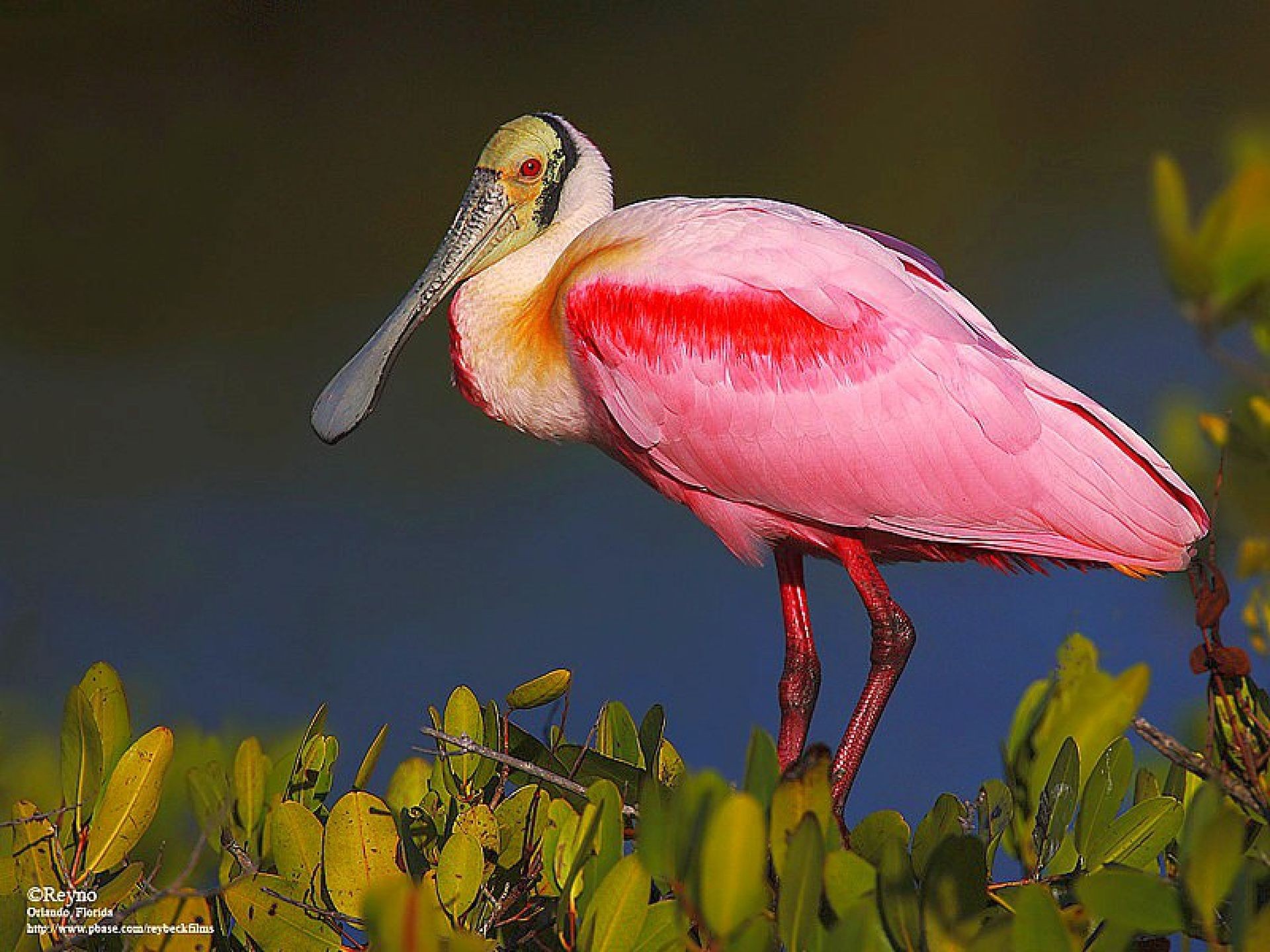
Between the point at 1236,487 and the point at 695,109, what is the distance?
7.78 ft

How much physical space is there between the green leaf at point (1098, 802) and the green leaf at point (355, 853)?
48cm

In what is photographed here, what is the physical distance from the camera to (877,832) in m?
1.05

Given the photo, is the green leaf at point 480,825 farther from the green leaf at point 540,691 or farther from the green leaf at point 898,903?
the green leaf at point 898,903

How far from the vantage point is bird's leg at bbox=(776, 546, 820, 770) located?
6.22 feet

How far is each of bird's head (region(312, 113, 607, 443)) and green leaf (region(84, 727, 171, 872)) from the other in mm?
955

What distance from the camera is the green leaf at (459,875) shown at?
1044 millimetres

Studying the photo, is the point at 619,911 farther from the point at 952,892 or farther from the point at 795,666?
the point at 795,666

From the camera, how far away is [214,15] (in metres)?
3.15

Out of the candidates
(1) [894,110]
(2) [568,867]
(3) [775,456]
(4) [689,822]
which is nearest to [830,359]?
(3) [775,456]

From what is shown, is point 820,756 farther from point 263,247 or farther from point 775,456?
point 263,247

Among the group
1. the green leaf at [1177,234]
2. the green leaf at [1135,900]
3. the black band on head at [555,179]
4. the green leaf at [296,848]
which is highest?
the black band on head at [555,179]

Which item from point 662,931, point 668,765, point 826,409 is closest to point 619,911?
point 662,931

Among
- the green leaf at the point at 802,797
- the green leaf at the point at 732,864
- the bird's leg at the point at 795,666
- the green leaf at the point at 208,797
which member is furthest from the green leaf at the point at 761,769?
the bird's leg at the point at 795,666

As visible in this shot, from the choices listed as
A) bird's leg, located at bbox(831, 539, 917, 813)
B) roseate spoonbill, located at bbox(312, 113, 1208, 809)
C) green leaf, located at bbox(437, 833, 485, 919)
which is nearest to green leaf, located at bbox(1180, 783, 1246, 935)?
green leaf, located at bbox(437, 833, 485, 919)
